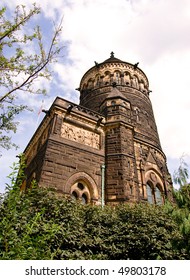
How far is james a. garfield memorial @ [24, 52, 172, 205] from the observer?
31.9 feet

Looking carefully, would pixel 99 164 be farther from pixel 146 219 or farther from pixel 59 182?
pixel 146 219

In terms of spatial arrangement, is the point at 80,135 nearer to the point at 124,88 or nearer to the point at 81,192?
the point at 81,192

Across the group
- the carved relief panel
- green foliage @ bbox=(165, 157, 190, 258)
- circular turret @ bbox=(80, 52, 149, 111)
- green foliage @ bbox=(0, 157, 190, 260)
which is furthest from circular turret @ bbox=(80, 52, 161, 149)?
green foliage @ bbox=(165, 157, 190, 258)

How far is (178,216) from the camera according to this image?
528cm

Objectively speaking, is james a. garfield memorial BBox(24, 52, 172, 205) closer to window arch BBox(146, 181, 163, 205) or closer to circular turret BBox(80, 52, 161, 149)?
window arch BBox(146, 181, 163, 205)

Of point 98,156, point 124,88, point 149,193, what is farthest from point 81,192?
point 124,88

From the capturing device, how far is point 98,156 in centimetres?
1108

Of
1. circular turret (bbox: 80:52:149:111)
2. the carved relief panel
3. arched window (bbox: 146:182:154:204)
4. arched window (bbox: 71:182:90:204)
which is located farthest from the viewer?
Answer: circular turret (bbox: 80:52:149:111)

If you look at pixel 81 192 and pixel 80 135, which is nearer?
pixel 81 192

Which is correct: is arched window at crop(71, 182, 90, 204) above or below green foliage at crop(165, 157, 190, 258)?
above

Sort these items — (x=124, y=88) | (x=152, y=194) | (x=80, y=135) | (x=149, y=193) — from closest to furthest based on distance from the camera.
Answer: (x=80, y=135)
(x=149, y=193)
(x=152, y=194)
(x=124, y=88)

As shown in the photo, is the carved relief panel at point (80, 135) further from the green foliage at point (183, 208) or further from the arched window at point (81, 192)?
the green foliage at point (183, 208)

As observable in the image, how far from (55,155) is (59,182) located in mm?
1196

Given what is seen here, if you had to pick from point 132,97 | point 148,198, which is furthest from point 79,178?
point 132,97
